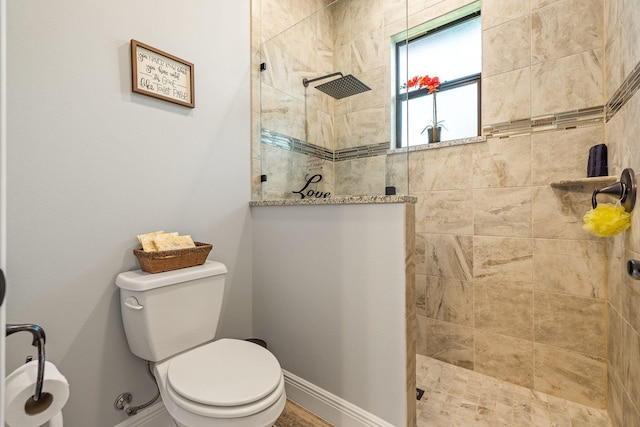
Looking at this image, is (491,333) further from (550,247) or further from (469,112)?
(469,112)

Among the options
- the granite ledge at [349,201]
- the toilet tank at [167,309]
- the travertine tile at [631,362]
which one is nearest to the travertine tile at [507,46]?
the granite ledge at [349,201]

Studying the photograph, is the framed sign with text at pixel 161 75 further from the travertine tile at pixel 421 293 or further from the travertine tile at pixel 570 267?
Result: the travertine tile at pixel 570 267

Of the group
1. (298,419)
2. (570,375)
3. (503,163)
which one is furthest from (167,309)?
(570,375)

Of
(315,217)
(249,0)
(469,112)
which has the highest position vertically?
(249,0)

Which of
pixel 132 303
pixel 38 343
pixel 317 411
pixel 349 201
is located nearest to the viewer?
pixel 38 343

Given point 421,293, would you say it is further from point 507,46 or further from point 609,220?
point 507,46

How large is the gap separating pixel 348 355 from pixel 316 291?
321 mm

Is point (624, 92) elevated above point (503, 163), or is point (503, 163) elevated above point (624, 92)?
point (624, 92)

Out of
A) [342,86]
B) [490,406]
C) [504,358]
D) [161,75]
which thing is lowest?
[490,406]

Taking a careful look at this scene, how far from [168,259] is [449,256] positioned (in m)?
1.62

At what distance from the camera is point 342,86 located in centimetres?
188

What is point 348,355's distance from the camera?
51.7 inches

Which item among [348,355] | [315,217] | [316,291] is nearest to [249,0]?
[315,217]

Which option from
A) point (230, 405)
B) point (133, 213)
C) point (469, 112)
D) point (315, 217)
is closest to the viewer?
point (230, 405)
